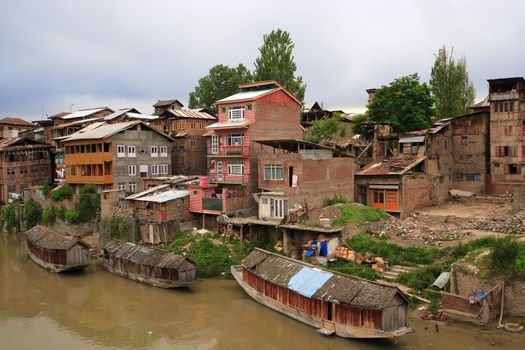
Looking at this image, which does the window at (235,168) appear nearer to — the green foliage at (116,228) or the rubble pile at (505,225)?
the green foliage at (116,228)

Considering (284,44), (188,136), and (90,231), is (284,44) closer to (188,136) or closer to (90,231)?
(188,136)

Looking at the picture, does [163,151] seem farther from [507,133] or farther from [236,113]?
[507,133]

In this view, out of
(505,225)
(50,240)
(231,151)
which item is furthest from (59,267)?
(505,225)

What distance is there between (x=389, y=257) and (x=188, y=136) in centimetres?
2835

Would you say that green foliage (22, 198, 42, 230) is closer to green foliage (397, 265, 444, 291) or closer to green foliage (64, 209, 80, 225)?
green foliage (64, 209, 80, 225)

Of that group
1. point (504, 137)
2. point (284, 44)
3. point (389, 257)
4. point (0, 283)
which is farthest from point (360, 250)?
point (284, 44)

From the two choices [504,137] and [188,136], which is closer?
[504,137]

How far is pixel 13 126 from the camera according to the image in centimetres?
6681

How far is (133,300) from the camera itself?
2573 cm

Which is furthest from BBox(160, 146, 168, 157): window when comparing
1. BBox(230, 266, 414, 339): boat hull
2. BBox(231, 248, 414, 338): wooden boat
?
BBox(231, 248, 414, 338): wooden boat

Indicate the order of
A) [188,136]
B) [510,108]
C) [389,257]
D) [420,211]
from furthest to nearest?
1. [188,136]
2. [510,108]
3. [420,211]
4. [389,257]

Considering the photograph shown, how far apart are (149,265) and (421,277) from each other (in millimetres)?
14948

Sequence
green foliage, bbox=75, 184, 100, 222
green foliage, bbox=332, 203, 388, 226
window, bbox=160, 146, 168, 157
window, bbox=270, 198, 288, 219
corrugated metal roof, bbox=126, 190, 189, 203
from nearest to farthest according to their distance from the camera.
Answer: green foliage, bbox=332, 203, 388, 226 → window, bbox=270, 198, 288, 219 → corrugated metal roof, bbox=126, 190, 189, 203 → green foliage, bbox=75, 184, 100, 222 → window, bbox=160, 146, 168, 157

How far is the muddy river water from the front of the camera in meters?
19.4
